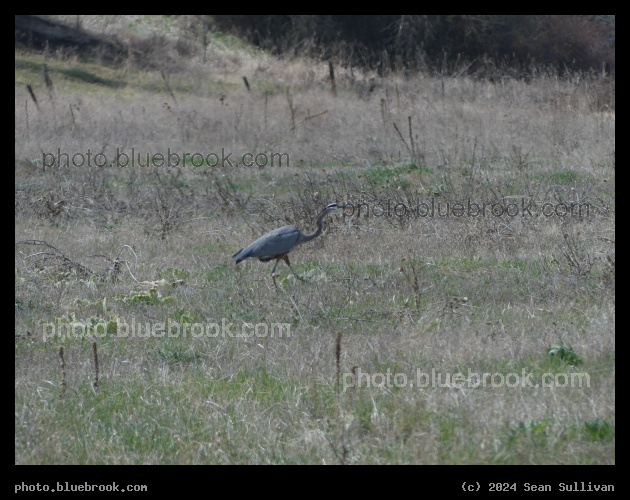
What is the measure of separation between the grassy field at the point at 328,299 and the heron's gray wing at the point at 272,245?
0.32 m

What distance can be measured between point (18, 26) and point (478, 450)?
27612 millimetres

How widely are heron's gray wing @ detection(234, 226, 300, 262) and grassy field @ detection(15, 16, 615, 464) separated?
0.32m

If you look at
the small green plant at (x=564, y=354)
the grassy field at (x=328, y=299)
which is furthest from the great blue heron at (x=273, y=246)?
the small green plant at (x=564, y=354)

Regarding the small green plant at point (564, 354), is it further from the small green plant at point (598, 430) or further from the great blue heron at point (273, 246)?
the great blue heron at point (273, 246)

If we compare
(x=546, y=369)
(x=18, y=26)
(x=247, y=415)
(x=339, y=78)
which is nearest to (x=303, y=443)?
(x=247, y=415)

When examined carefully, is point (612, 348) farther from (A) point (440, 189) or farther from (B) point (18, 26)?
(B) point (18, 26)

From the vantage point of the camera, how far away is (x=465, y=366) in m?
5.11

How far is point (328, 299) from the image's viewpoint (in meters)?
6.86

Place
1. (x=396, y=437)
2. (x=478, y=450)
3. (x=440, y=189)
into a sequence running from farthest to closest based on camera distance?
(x=440, y=189) < (x=396, y=437) < (x=478, y=450)

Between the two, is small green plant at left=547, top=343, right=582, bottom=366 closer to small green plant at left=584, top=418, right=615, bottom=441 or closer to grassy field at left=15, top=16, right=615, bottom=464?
grassy field at left=15, top=16, right=615, bottom=464

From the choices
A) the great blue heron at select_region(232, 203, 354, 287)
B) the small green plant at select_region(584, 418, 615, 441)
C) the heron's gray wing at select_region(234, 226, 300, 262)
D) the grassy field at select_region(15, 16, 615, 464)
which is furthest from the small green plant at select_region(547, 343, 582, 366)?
the heron's gray wing at select_region(234, 226, 300, 262)

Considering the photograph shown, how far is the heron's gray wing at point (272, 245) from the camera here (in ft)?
25.5

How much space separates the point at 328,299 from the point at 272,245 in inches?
48.1

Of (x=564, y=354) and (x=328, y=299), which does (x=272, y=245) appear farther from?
(x=564, y=354)
